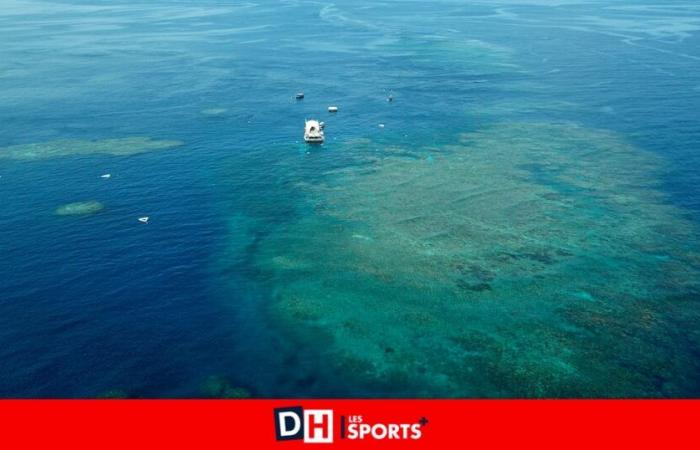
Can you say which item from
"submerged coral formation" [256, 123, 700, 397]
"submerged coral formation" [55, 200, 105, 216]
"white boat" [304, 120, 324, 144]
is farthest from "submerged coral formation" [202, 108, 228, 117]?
"submerged coral formation" [55, 200, 105, 216]

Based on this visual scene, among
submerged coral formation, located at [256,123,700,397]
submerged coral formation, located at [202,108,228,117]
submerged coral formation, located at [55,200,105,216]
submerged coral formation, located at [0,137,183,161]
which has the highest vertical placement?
submerged coral formation, located at [202,108,228,117]

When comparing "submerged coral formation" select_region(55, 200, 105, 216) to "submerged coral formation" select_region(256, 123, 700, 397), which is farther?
"submerged coral formation" select_region(55, 200, 105, 216)

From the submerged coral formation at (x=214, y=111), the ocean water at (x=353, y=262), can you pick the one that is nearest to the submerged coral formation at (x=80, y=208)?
the ocean water at (x=353, y=262)

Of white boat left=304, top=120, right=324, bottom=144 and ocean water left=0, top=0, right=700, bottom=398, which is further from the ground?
white boat left=304, top=120, right=324, bottom=144

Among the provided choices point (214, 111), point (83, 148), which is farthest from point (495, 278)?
point (214, 111)

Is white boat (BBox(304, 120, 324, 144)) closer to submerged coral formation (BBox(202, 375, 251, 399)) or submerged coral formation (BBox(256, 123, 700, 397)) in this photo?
submerged coral formation (BBox(256, 123, 700, 397))

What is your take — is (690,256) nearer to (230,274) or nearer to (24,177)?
(230,274)

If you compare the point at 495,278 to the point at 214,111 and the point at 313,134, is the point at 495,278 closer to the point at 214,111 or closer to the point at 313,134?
the point at 313,134

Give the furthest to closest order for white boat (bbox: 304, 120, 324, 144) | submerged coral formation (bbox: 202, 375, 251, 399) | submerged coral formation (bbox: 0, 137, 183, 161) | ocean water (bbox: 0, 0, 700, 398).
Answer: white boat (bbox: 304, 120, 324, 144) < submerged coral formation (bbox: 0, 137, 183, 161) < ocean water (bbox: 0, 0, 700, 398) < submerged coral formation (bbox: 202, 375, 251, 399)
